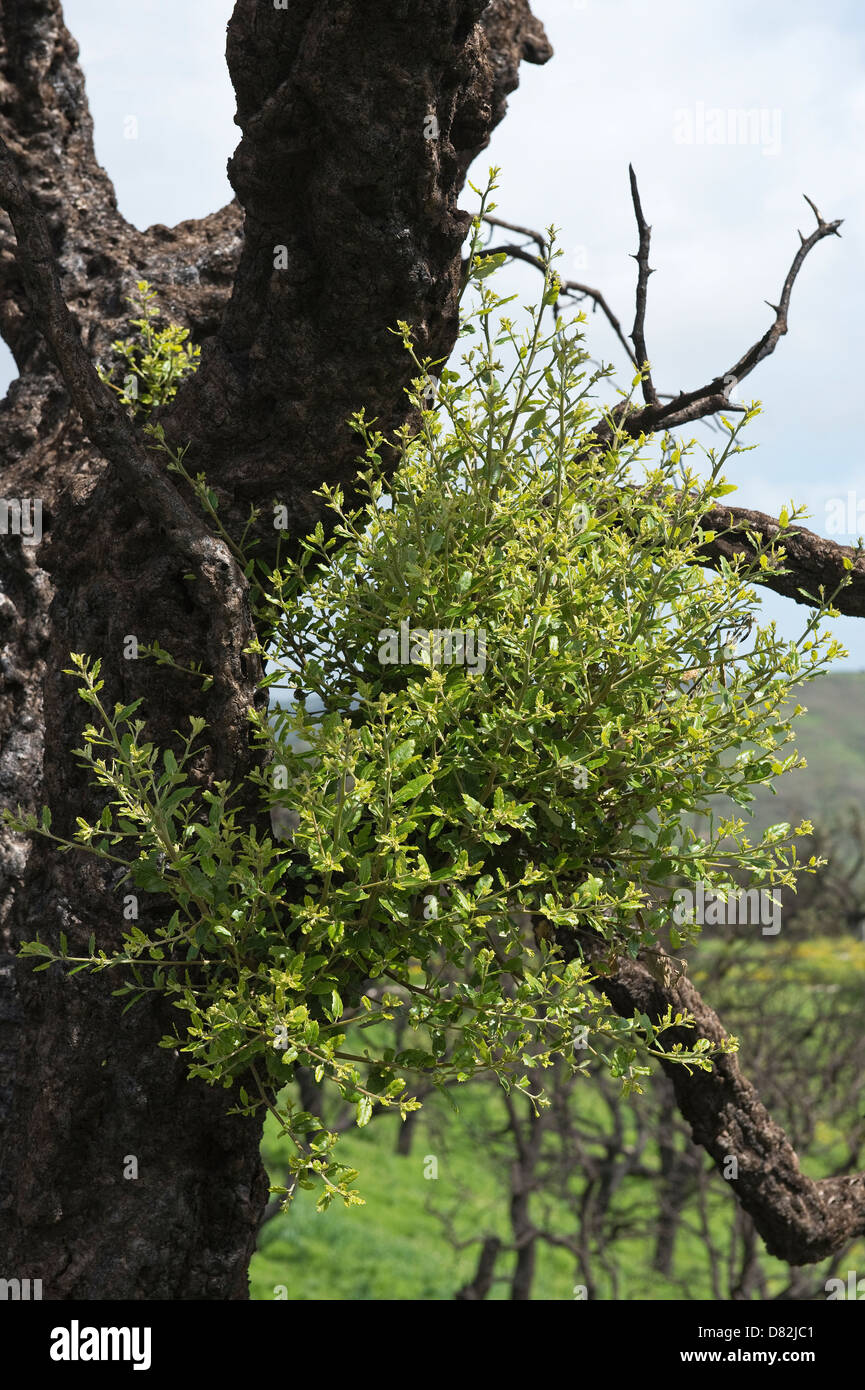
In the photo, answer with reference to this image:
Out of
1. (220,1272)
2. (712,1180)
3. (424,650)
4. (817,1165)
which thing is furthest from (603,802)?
(817,1165)

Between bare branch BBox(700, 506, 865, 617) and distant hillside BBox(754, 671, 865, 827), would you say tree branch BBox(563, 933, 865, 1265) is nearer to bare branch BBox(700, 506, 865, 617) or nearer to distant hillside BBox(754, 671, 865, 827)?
bare branch BBox(700, 506, 865, 617)

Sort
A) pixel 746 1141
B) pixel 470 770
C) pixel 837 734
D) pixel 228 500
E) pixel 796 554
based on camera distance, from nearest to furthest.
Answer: pixel 470 770 → pixel 228 500 → pixel 796 554 → pixel 746 1141 → pixel 837 734

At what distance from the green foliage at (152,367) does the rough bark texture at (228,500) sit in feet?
1.96

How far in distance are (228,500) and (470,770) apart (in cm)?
92

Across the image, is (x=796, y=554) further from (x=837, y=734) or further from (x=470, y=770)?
(x=837, y=734)

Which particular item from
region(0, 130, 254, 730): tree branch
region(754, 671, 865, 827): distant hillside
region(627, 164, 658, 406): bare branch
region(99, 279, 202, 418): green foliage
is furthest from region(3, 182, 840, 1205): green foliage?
region(754, 671, 865, 827): distant hillside

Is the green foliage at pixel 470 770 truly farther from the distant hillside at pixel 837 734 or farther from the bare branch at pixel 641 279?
the distant hillside at pixel 837 734

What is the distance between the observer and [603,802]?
2.39 metres

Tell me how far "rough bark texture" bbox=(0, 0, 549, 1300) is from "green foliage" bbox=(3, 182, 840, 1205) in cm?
12

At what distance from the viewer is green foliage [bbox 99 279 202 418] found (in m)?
3.35

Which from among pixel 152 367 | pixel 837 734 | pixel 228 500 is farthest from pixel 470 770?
pixel 837 734

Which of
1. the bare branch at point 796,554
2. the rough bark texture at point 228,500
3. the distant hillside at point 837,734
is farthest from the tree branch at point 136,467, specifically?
the distant hillside at point 837,734

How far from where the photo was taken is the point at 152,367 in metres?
3.39
